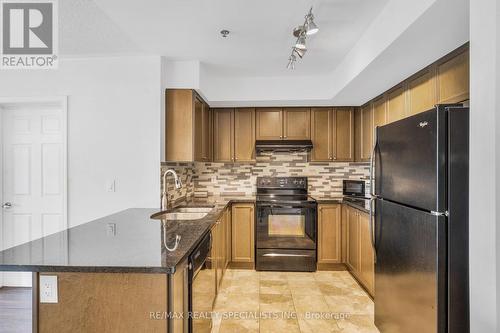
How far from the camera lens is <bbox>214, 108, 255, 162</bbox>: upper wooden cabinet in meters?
3.85

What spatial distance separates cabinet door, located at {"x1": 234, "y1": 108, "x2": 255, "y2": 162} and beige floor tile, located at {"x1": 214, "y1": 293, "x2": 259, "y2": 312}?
5.81 ft

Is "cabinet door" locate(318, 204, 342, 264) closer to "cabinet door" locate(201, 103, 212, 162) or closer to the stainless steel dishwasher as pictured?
"cabinet door" locate(201, 103, 212, 162)

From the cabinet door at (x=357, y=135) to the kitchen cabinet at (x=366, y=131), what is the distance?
2.4 inches

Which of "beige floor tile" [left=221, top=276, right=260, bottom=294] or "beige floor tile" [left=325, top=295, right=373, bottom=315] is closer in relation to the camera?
"beige floor tile" [left=325, top=295, right=373, bottom=315]

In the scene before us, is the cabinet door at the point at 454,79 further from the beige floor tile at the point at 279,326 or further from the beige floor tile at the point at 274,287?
the beige floor tile at the point at 274,287

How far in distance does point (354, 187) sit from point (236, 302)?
7.19 ft

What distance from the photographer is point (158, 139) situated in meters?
2.74

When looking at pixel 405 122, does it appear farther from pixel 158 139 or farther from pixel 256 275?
pixel 256 275

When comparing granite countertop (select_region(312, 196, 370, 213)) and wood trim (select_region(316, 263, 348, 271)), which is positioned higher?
granite countertop (select_region(312, 196, 370, 213))

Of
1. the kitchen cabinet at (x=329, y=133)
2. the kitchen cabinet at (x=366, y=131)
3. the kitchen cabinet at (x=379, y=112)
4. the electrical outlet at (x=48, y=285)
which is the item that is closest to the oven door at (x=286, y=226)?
the kitchen cabinet at (x=329, y=133)

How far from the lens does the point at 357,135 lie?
376 cm

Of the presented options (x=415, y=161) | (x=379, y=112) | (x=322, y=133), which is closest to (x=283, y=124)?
(x=322, y=133)

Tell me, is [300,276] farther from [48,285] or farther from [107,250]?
[48,285]
